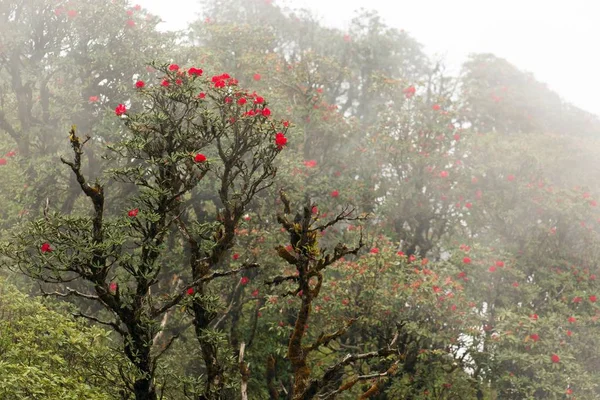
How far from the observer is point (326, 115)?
24.2 metres

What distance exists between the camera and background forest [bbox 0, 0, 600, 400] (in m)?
10.0

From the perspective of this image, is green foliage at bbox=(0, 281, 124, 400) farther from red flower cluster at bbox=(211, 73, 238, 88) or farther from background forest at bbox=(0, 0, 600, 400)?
red flower cluster at bbox=(211, 73, 238, 88)

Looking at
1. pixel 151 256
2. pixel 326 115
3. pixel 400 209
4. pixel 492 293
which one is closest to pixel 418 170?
pixel 400 209

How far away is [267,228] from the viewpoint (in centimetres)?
1897

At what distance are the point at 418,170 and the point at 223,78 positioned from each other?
52.5 feet

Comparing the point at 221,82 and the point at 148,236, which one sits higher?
the point at 221,82

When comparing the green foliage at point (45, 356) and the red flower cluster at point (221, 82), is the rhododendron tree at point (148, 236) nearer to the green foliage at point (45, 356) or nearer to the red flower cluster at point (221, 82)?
the red flower cluster at point (221, 82)

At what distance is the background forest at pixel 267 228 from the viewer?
10.0m

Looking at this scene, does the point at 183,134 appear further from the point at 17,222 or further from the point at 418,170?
the point at 418,170

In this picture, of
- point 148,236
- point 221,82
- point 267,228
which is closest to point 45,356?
point 148,236

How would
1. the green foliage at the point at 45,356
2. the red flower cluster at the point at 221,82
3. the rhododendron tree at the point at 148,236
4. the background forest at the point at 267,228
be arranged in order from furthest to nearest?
the red flower cluster at the point at 221,82 → the background forest at the point at 267,228 → the green foliage at the point at 45,356 → the rhododendron tree at the point at 148,236

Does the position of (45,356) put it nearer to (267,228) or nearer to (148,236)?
(148,236)

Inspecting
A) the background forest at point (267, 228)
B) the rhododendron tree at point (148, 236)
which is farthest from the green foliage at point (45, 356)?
the rhododendron tree at point (148, 236)

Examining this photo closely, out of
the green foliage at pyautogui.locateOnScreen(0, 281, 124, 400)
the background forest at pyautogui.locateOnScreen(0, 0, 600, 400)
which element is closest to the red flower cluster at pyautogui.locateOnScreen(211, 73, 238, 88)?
the background forest at pyautogui.locateOnScreen(0, 0, 600, 400)
